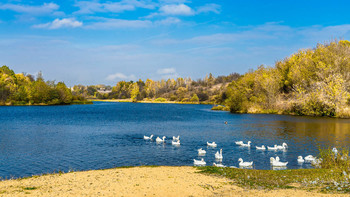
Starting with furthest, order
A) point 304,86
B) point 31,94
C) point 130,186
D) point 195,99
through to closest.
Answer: point 195,99 → point 31,94 → point 304,86 → point 130,186

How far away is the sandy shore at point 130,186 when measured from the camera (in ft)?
42.9

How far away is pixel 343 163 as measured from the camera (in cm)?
1819

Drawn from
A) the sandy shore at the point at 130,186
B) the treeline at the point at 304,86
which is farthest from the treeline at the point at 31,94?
the sandy shore at the point at 130,186

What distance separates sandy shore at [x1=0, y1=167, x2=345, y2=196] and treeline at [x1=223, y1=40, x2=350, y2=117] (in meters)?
60.3

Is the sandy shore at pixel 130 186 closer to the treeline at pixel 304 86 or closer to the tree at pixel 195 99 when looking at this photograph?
the treeline at pixel 304 86

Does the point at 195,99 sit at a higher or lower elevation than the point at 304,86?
lower

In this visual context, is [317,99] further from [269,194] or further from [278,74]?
[269,194]

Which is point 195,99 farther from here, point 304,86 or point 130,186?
point 130,186

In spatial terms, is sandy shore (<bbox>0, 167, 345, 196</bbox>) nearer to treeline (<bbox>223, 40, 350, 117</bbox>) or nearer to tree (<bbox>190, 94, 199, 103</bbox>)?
treeline (<bbox>223, 40, 350, 117</bbox>)

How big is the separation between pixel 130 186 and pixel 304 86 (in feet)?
232

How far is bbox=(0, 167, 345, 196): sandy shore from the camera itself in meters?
13.1

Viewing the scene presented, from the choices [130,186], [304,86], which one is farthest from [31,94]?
[130,186]

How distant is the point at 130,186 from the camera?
14.2 metres

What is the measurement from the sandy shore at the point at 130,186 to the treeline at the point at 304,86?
6027 cm
